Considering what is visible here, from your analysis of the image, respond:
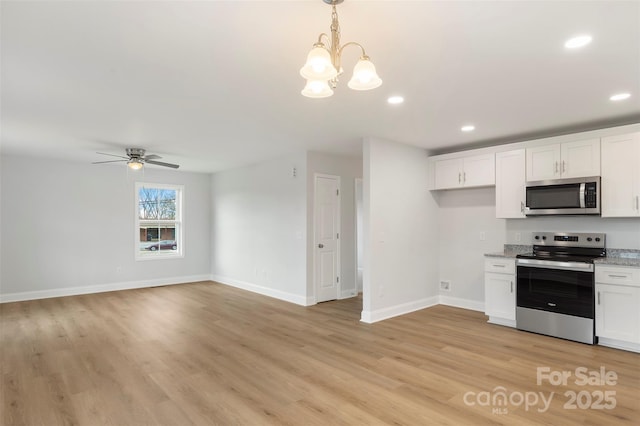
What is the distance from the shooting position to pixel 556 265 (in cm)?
409

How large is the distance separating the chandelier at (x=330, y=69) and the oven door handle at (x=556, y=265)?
3.48m

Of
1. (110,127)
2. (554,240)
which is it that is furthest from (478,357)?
(110,127)

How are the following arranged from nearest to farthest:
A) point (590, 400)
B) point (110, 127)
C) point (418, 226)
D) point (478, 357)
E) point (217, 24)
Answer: point (217, 24), point (590, 400), point (478, 357), point (110, 127), point (418, 226)

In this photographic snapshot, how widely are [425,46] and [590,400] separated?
285 cm

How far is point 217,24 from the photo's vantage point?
6.96ft

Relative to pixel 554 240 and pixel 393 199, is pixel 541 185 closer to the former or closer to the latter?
pixel 554 240

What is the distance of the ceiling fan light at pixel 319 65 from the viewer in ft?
5.50

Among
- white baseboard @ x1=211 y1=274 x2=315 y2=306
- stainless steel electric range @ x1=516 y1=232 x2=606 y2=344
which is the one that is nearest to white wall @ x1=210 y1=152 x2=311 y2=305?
white baseboard @ x1=211 y1=274 x2=315 y2=306

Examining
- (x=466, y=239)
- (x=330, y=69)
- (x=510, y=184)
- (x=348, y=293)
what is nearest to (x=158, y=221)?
(x=348, y=293)

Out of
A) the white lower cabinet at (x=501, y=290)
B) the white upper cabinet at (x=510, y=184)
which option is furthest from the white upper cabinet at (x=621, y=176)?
the white lower cabinet at (x=501, y=290)

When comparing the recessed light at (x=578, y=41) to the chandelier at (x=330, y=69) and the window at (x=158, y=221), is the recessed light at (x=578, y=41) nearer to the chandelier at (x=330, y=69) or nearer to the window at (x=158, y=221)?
the chandelier at (x=330, y=69)

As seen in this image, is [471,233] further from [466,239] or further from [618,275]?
[618,275]

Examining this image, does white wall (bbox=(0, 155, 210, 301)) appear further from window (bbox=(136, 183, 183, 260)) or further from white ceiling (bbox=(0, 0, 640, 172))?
white ceiling (bbox=(0, 0, 640, 172))

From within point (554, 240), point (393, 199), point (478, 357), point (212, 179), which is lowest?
point (478, 357)
